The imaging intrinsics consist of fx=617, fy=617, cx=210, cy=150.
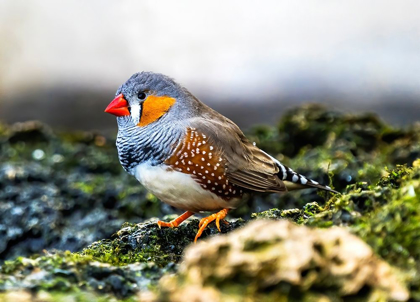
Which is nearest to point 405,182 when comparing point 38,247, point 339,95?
point 38,247

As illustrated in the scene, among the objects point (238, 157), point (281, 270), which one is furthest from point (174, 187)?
point (281, 270)

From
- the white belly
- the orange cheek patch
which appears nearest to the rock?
the white belly

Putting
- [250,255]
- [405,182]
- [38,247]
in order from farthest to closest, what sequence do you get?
1. [38,247]
2. [405,182]
3. [250,255]

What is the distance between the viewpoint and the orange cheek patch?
4414mm

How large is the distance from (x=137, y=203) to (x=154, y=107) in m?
1.57

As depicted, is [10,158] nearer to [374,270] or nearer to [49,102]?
[49,102]

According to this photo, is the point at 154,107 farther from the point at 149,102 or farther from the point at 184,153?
the point at 184,153

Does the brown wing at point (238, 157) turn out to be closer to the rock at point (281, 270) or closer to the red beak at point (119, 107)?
the red beak at point (119, 107)

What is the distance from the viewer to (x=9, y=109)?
36.7 feet

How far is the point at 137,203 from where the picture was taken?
577cm

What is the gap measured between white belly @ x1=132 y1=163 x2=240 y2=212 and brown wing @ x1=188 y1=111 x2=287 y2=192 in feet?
0.86

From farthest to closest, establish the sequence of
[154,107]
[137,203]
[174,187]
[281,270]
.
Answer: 1. [137,203]
2. [154,107]
3. [174,187]
4. [281,270]

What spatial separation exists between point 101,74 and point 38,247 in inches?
276

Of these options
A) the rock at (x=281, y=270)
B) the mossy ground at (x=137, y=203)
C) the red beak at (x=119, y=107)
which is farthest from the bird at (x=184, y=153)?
the rock at (x=281, y=270)
